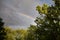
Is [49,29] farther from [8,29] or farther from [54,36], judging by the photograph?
[8,29]

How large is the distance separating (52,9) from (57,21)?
4.70ft

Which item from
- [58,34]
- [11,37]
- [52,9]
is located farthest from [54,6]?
[11,37]

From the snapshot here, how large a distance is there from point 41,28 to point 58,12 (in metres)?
2.00

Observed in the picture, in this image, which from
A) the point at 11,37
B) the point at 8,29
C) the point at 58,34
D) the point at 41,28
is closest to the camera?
the point at 58,34

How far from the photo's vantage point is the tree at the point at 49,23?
19.3m

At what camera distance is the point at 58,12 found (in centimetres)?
2011

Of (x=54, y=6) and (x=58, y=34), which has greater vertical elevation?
(x=54, y=6)

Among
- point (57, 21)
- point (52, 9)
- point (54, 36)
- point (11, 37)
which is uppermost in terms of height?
point (11, 37)

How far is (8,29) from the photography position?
53906 millimetres

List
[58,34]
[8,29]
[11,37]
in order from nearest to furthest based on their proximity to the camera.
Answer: [58,34] < [11,37] < [8,29]

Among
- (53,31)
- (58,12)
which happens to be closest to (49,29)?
(53,31)

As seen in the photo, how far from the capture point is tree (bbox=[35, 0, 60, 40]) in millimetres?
19312

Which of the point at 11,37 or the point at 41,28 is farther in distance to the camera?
the point at 11,37

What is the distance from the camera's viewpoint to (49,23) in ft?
65.0
